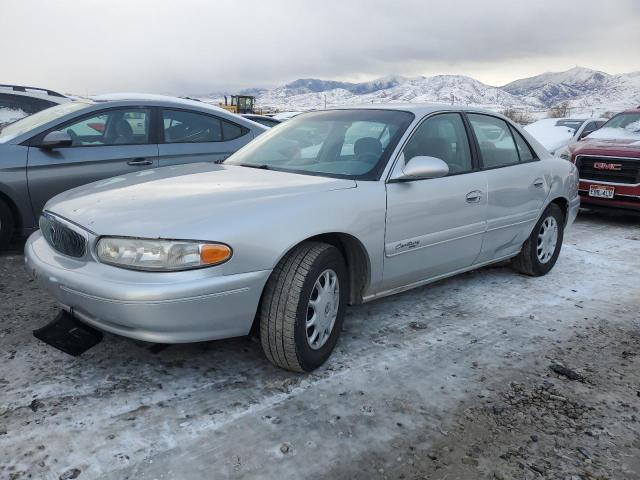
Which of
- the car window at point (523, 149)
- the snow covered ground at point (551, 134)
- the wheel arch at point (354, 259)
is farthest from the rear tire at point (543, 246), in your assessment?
the snow covered ground at point (551, 134)

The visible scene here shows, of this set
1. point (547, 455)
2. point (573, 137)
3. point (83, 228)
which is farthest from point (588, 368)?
point (573, 137)

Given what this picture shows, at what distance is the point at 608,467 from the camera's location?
225 cm

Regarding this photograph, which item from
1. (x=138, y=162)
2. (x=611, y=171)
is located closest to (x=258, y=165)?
(x=138, y=162)

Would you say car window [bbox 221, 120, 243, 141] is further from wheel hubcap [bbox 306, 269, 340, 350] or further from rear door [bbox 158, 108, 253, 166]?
wheel hubcap [bbox 306, 269, 340, 350]

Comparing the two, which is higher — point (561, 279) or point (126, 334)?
point (126, 334)

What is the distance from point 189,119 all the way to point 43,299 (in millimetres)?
2483

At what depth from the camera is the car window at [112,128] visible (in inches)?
194

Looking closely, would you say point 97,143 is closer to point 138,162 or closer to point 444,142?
point 138,162

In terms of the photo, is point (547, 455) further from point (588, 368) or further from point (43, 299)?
point (43, 299)

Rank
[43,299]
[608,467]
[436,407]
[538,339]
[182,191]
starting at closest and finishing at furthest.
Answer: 1. [608,467]
2. [436,407]
3. [182,191]
4. [538,339]
5. [43,299]

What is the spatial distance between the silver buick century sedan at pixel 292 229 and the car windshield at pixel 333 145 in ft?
0.04

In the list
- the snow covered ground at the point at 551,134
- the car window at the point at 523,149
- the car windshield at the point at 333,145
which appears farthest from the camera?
the snow covered ground at the point at 551,134

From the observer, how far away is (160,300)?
2.38m

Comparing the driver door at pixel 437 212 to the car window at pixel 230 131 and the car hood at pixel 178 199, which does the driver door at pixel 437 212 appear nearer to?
the car hood at pixel 178 199
